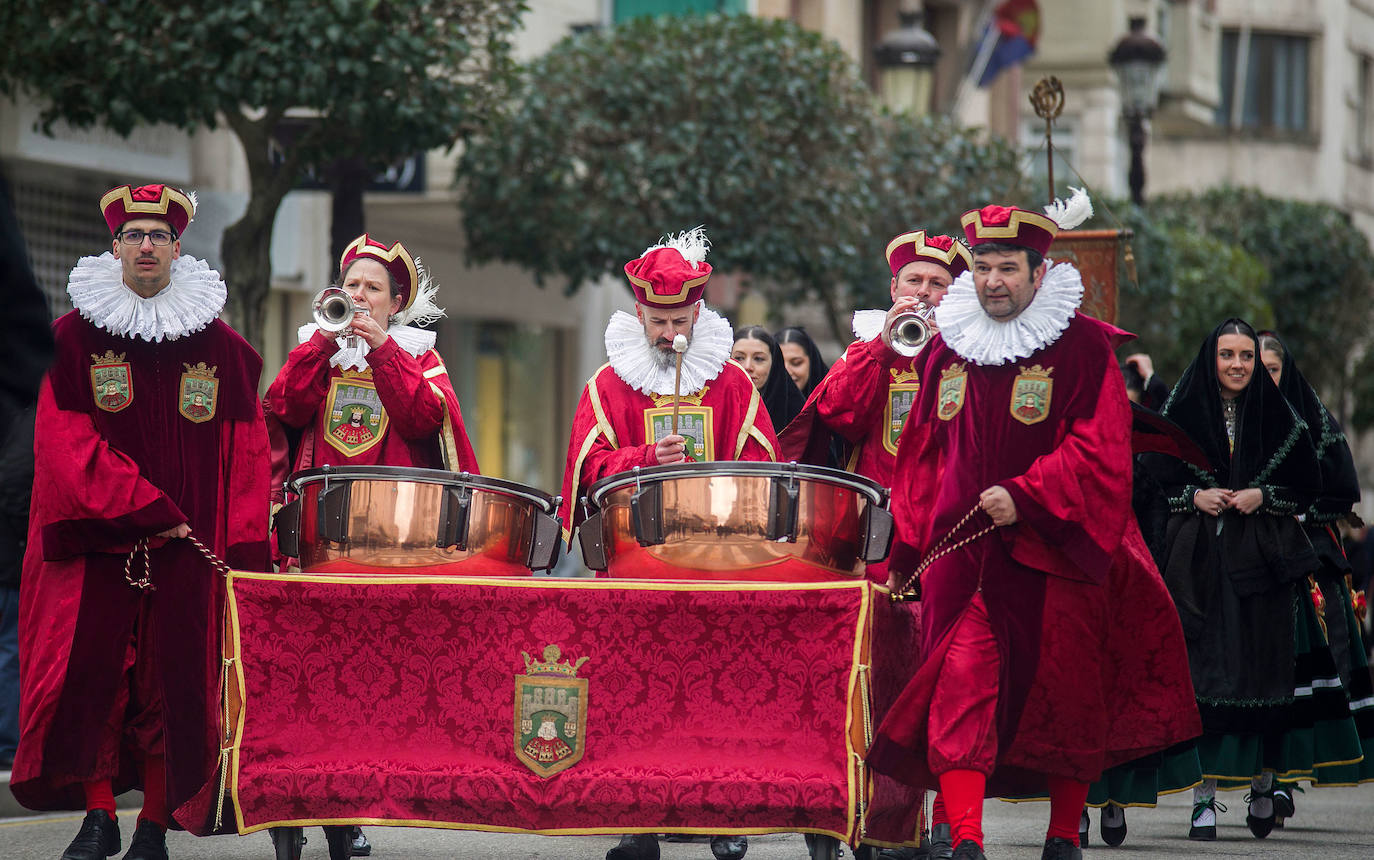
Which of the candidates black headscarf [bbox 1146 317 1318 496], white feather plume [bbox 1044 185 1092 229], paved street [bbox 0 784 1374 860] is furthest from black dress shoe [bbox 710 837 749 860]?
black headscarf [bbox 1146 317 1318 496]

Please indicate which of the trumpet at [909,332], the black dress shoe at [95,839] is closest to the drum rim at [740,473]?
the trumpet at [909,332]

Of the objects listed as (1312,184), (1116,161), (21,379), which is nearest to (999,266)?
(21,379)

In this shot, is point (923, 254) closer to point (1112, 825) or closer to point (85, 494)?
point (1112, 825)

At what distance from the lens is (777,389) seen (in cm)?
901

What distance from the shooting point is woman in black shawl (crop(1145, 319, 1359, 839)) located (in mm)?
9062

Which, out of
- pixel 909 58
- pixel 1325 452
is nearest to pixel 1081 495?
pixel 1325 452

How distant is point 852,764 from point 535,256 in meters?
11.3

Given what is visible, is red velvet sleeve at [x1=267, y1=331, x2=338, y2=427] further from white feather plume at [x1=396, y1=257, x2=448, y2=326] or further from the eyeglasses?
the eyeglasses

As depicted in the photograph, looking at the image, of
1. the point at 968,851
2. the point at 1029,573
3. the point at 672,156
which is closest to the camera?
the point at 968,851

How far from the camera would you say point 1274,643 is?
9.17 meters

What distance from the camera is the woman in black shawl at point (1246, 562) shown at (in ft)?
29.7

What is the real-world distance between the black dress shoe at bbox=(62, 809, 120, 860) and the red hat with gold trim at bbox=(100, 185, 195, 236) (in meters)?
1.93

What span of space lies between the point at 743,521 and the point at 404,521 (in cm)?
103

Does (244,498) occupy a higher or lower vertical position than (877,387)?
lower
